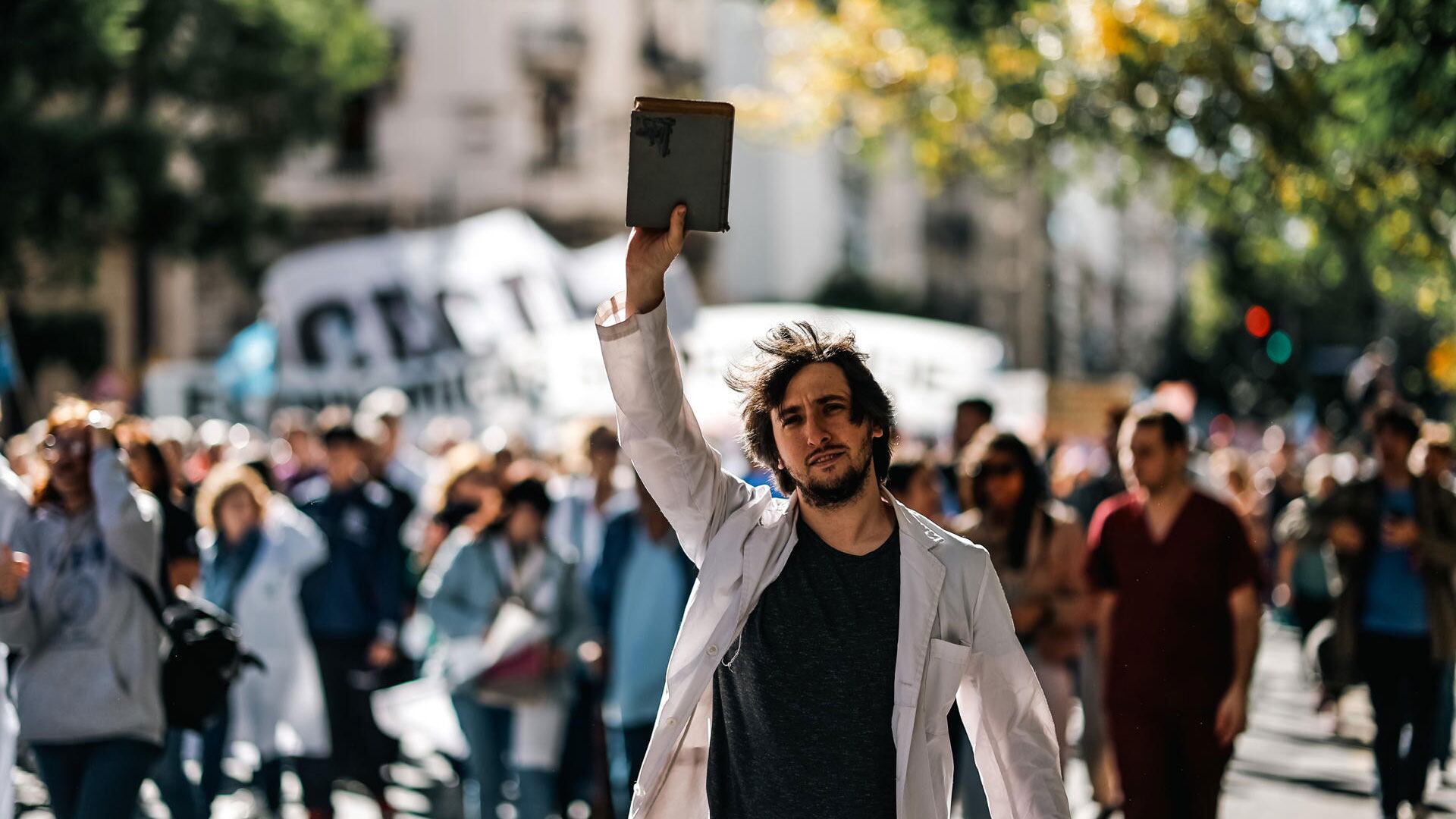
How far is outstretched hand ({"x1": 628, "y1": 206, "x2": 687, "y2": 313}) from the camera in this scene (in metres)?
3.64

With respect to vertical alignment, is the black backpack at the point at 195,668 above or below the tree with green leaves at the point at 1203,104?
below

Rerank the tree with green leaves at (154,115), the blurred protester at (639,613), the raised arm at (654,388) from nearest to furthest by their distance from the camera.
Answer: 1. the raised arm at (654,388)
2. the blurred protester at (639,613)
3. the tree with green leaves at (154,115)

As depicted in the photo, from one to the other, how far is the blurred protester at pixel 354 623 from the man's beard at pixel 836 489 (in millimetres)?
5419

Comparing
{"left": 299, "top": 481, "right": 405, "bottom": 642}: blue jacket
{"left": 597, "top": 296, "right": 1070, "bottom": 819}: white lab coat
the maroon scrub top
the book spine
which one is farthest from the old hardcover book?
{"left": 299, "top": 481, "right": 405, "bottom": 642}: blue jacket

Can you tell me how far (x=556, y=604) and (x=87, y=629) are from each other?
7.86 ft

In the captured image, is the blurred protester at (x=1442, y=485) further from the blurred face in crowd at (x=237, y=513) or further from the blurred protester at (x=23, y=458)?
the blurred protester at (x=23, y=458)

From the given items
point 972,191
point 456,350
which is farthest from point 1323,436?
point 972,191

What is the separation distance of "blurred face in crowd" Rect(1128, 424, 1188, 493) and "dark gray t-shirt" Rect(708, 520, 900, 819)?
A: 3.02m

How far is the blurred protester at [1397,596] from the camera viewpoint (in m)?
8.40

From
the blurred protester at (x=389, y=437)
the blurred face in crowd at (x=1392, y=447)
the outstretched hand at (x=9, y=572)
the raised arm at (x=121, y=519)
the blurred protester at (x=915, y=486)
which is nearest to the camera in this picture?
the outstretched hand at (x=9, y=572)

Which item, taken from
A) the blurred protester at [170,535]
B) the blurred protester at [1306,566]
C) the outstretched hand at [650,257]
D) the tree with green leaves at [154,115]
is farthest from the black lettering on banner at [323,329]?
the outstretched hand at [650,257]

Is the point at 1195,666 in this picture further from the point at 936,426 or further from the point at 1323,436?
the point at 1323,436

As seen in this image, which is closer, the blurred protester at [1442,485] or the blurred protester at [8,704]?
the blurred protester at [8,704]

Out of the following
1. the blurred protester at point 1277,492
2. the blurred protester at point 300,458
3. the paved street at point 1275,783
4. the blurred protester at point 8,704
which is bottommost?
the paved street at point 1275,783
